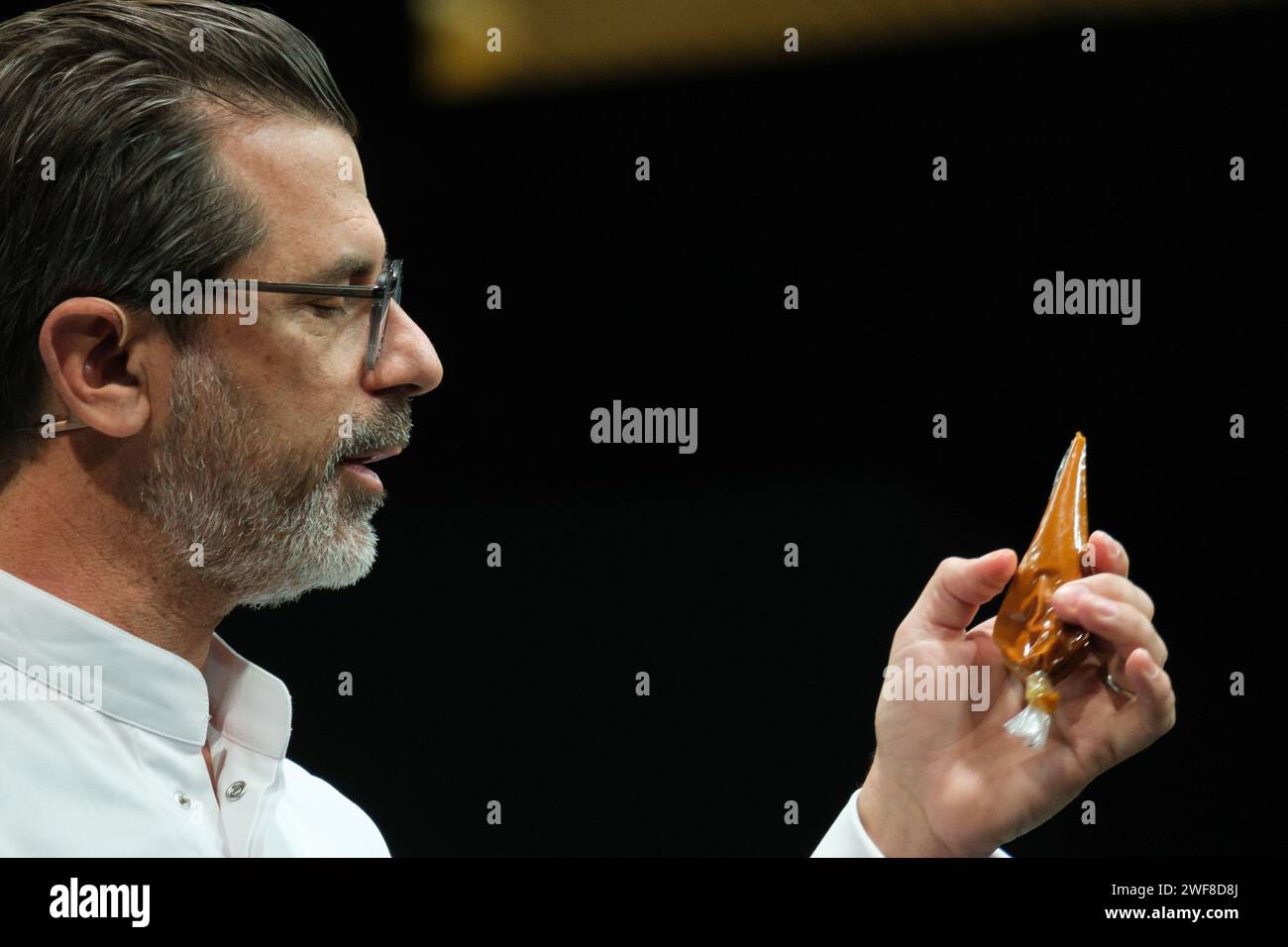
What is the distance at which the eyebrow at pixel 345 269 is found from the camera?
1675mm

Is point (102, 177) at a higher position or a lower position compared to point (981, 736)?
higher

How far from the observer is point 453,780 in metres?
2.93

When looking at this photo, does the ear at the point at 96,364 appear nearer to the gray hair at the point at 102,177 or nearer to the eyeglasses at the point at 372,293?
the gray hair at the point at 102,177

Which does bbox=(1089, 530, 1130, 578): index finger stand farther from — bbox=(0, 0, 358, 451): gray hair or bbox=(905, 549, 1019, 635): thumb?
bbox=(0, 0, 358, 451): gray hair

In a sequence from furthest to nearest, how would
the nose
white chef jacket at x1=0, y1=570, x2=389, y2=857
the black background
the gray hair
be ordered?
the black background, the nose, the gray hair, white chef jacket at x1=0, y1=570, x2=389, y2=857

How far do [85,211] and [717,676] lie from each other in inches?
68.4

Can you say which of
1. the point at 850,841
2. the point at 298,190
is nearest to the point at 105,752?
the point at 298,190

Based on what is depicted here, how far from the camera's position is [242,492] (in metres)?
1.66

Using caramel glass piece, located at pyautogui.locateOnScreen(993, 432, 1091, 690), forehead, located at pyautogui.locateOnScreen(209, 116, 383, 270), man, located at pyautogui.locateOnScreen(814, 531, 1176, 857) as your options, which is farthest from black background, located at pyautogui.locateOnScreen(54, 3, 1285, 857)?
caramel glass piece, located at pyautogui.locateOnScreen(993, 432, 1091, 690)

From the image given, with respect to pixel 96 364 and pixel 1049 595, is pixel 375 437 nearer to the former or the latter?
pixel 96 364

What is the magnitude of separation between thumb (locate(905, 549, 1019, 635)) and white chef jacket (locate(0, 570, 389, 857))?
2.97 feet

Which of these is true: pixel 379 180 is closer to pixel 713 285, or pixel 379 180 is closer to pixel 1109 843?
pixel 713 285

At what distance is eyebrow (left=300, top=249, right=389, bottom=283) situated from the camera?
1.67 m

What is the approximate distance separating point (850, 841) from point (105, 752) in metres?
0.95
